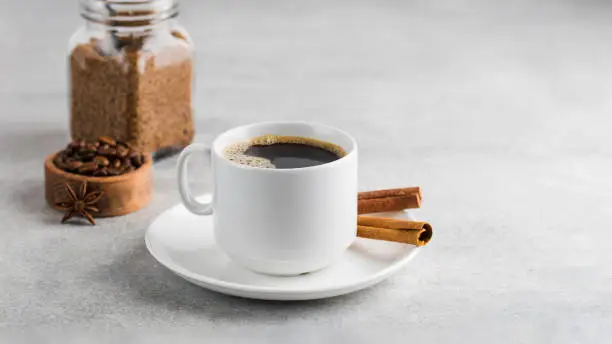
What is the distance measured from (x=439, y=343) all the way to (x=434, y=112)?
1.00 metres

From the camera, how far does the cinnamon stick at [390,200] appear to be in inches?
60.9

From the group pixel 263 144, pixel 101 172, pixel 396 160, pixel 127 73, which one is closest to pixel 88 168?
pixel 101 172

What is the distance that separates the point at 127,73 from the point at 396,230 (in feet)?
2.01

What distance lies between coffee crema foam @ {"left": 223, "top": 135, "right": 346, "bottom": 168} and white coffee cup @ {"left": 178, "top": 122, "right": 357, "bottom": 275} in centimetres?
3

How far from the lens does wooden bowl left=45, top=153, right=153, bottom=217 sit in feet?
5.48

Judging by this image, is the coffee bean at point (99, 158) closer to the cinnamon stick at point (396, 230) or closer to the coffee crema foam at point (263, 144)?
the coffee crema foam at point (263, 144)

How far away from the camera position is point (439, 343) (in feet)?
4.31

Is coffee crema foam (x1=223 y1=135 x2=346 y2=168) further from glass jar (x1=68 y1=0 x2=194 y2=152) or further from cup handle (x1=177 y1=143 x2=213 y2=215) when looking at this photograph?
glass jar (x1=68 y1=0 x2=194 y2=152)

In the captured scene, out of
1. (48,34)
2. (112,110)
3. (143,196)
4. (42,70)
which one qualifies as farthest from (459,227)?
(48,34)

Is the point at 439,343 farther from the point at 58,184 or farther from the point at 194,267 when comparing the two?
the point at 58,184

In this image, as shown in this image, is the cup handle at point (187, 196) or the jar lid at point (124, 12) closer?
the cup handle at point (187, 196)

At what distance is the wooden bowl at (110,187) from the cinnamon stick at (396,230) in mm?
402

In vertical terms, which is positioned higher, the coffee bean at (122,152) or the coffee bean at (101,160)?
the coffee bean at (122,152)

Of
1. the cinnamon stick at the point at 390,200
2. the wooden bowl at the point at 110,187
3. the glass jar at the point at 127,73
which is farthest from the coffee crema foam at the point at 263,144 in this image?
the glass jar at the point at 127,73
